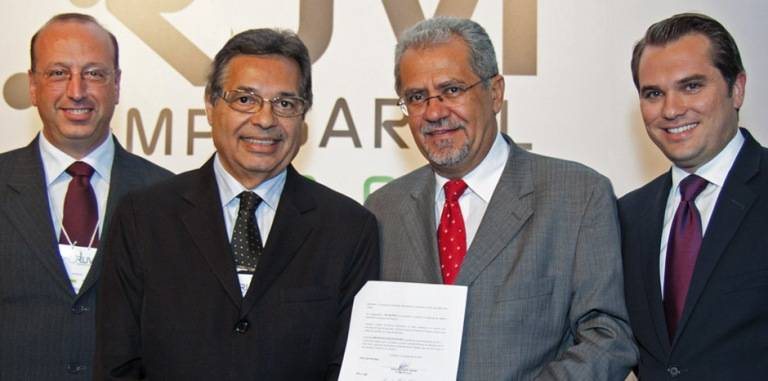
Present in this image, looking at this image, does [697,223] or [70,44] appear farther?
[70,44]

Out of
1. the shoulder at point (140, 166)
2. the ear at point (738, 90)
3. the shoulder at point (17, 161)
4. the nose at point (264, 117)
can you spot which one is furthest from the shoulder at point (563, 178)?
the shoulder at point (17, 161)

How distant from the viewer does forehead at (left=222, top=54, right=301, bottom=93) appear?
2651mm

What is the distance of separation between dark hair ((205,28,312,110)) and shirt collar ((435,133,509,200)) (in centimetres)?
60

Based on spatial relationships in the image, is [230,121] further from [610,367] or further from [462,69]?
[610,367]

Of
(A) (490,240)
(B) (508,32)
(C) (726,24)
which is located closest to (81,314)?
(A) (490,240)

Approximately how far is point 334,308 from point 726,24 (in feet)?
9.03

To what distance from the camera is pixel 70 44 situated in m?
3.16

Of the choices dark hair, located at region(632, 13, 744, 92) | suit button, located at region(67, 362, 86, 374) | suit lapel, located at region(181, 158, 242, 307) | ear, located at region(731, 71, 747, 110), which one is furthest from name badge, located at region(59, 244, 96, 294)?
ear, located at region(731, 71, 747, 110)

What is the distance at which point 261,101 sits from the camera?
2.66m

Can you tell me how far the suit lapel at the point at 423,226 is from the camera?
269 cm

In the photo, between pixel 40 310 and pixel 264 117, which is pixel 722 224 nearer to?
pixel 264 117

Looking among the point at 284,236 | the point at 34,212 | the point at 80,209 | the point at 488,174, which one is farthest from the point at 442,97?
the point at 34,212

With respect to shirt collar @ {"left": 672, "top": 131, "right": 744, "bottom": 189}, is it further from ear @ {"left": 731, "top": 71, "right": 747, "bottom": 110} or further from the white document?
the white document

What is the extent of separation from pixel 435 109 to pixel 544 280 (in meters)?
0.67
